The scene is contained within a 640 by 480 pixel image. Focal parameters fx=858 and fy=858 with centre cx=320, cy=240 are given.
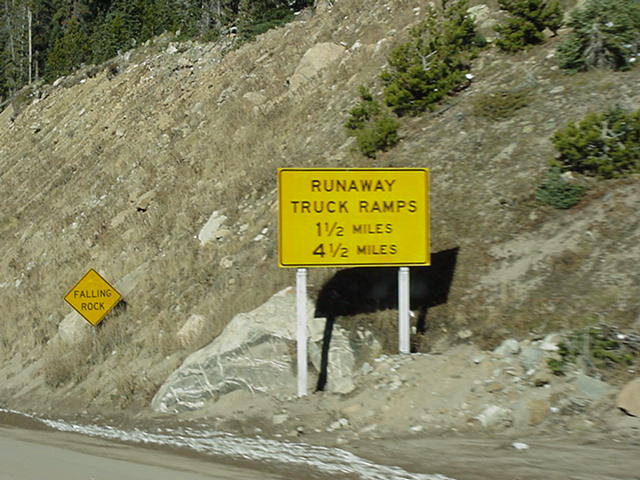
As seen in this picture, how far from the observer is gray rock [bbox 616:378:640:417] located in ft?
31.0

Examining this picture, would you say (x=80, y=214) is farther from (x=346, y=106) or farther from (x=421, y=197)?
(x=421, y=197)

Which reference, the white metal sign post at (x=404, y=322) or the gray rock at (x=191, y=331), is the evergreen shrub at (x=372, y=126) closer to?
the gray rock at (x=191, y=331)

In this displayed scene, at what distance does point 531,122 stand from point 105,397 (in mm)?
9115

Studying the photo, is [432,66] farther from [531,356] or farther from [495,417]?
[495,417]

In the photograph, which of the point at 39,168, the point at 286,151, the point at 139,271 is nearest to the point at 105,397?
the point at 139,271

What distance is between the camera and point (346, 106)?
2106cm

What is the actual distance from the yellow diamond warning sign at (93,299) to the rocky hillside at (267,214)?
451 millimetres

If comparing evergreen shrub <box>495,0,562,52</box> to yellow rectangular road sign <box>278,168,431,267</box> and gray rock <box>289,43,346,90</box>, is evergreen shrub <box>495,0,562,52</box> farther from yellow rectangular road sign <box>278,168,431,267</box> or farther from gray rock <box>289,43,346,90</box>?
gray rock <box>289,43,346,90</box>

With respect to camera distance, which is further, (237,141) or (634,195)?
(237,141)

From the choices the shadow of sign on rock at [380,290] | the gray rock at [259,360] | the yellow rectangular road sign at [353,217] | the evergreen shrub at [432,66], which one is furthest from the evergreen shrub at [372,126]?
the yellow rectangular road sign at [353,217]

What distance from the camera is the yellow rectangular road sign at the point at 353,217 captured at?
40.5 feet

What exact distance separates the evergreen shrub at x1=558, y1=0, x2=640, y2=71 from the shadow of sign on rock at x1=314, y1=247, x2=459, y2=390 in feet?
18.2

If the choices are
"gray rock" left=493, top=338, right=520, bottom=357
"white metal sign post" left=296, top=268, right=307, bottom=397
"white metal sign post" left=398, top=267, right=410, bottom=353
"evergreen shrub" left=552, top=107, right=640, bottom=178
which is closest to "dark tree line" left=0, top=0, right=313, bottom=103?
"evergreen shrub" left=552, top=107, right=640, bottom=178

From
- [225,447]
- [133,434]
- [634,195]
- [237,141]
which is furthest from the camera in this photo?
[237,141]
